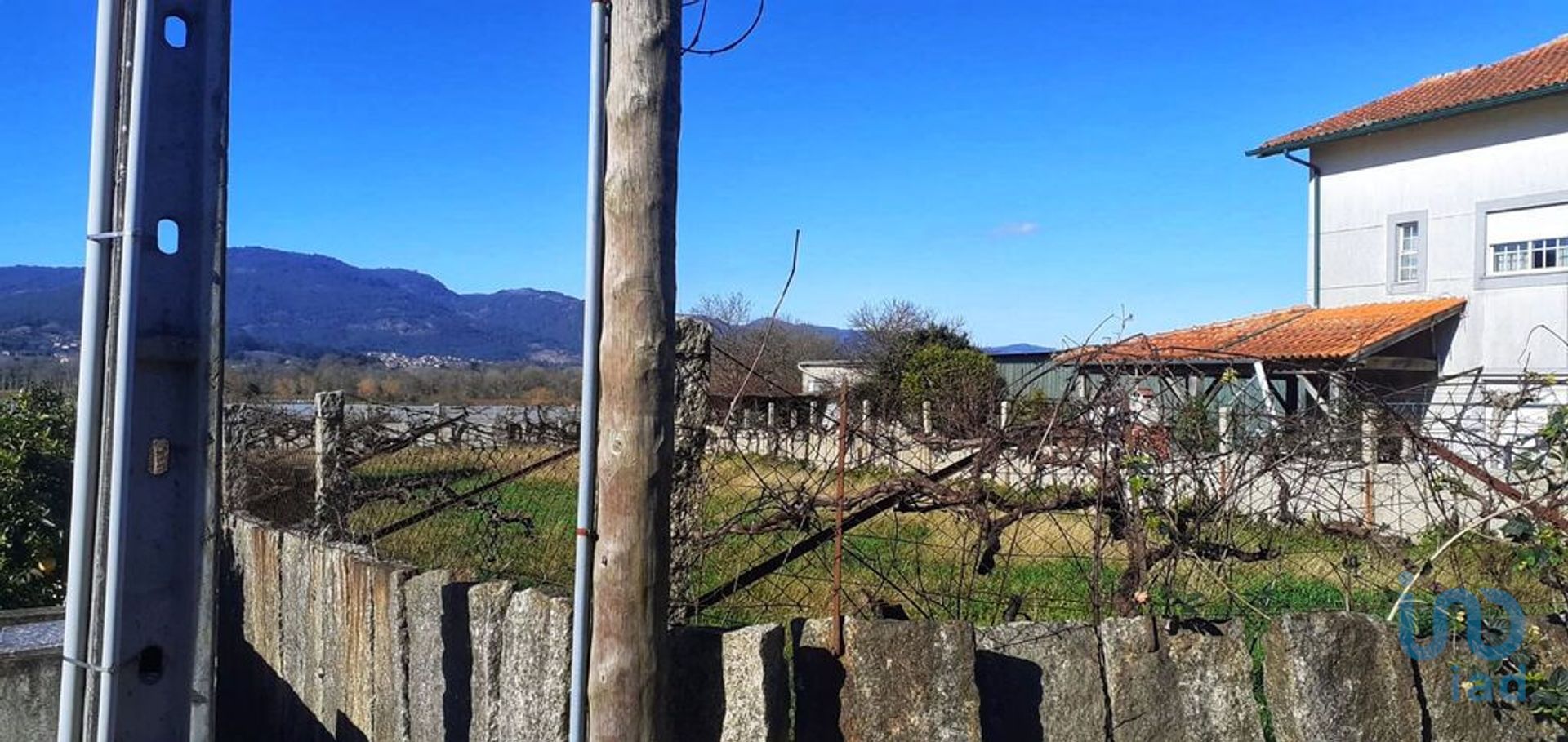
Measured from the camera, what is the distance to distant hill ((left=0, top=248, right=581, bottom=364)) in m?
36.9

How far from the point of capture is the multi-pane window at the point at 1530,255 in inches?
696

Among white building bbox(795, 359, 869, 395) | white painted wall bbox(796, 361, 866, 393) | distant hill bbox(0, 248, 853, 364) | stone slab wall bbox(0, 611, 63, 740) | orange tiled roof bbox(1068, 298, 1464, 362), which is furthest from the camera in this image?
distant hill bbox(0, 248, 853, 364)

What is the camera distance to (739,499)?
4.71 metres

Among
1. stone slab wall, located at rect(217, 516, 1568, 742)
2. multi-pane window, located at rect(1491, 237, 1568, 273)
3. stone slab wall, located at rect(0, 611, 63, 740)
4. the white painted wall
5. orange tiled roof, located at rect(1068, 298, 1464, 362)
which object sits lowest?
stone slab wall, located at rect(0, 611, 63, 740)

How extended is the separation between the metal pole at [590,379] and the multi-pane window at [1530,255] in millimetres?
19067

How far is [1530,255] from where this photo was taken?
59.2ft

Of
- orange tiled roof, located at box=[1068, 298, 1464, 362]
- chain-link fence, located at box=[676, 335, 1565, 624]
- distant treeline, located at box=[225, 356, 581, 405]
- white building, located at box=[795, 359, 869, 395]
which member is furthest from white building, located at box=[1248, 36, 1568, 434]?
chain-link fence, located at box=[676, 335, 1565, 624]

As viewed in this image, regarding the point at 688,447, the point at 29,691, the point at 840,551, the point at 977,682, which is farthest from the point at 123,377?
the point at 977,682

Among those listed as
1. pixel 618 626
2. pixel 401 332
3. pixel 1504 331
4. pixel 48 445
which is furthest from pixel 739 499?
pixel 401 332

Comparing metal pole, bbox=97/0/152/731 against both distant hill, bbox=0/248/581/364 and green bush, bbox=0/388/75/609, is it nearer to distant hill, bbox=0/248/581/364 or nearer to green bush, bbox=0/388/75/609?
green bush, bbox=0/388/75/609

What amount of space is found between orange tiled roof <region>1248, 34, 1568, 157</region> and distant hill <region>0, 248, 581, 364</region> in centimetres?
1697

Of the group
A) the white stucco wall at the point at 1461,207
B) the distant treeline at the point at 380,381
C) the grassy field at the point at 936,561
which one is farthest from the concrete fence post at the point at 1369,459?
the white stucco wall at the point at 1461,207

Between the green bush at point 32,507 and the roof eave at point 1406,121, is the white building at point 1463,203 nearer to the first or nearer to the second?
the roof eave at point 1406,121

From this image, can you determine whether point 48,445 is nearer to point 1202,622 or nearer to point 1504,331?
point 1202,622
